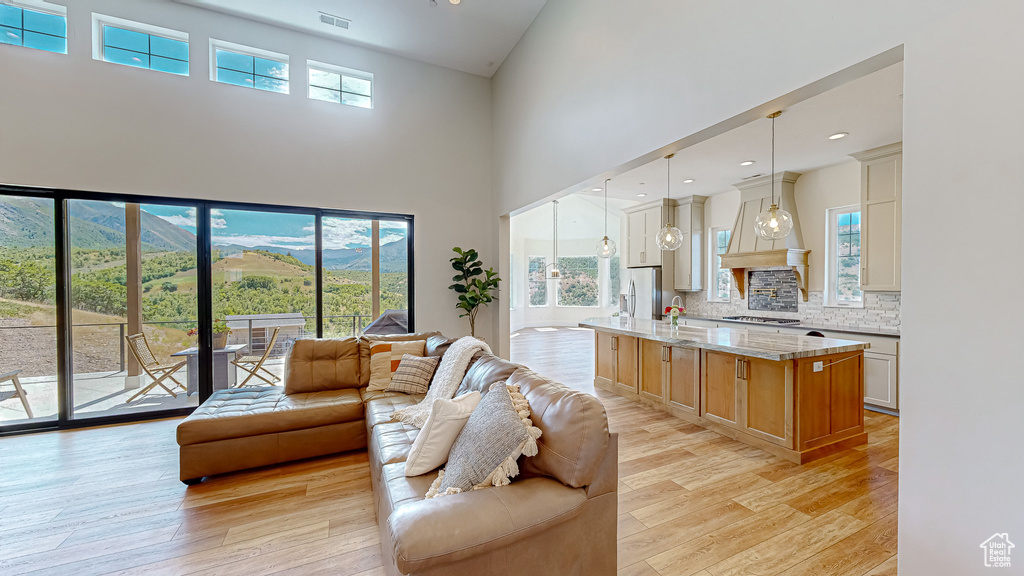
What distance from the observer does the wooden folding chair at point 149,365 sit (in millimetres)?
4062

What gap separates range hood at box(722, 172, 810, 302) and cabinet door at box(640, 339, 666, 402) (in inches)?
100.0

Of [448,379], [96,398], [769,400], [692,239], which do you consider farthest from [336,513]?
[692,239]

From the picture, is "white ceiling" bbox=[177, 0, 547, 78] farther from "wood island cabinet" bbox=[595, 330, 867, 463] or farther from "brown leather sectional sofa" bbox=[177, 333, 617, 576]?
"wood island cabinet" bbox=[595, 330, 867, 463]

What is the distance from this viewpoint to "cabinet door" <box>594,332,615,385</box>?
5.07 m

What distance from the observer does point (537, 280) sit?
39.7 feet

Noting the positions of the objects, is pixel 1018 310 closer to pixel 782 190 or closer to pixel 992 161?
pixel 992 161

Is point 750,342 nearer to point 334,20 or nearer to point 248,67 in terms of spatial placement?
point 334,20

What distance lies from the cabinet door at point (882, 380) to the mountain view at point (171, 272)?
228 inches

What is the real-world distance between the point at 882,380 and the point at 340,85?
733 centimetres

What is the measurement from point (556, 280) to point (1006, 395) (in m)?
11.0

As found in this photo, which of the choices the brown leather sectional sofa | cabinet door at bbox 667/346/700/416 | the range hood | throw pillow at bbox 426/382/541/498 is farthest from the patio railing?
the range hood

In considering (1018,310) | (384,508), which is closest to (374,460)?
(384,508)

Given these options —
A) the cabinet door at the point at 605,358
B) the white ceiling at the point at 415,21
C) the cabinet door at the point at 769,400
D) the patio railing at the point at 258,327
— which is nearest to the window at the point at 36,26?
the white ceiling at the point at 415,21

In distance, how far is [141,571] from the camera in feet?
6.33
